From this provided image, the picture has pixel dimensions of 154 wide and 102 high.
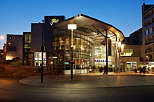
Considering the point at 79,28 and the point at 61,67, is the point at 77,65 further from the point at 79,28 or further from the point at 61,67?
the point at 79,28

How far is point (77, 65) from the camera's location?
3750 cm

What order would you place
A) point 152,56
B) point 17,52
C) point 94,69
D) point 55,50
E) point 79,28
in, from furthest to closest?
point 17,52 → point 152,56 → point 94,69 → point 55,50 → point 79,28

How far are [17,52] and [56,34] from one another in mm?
76217

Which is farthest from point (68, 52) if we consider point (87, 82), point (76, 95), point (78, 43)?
point (76, 95)

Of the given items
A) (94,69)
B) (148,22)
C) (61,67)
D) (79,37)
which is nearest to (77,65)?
(61,67)

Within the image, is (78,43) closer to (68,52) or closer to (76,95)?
(68,52)

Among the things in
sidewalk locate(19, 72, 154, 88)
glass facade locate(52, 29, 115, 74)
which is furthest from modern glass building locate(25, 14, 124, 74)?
sidewalk locate(19, 72, 154, 88)

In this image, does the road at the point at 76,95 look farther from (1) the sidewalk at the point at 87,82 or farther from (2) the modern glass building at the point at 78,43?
(2) the modern glass building at the point at 78,43

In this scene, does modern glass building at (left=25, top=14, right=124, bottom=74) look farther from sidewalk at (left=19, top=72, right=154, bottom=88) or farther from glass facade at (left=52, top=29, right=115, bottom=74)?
sidewalk at (left=19, top=72, right=154, bottom=88)

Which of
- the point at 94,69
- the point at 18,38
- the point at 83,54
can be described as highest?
the point at 18,38

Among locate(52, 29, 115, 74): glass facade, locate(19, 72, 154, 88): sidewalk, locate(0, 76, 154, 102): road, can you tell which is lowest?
locate(19, 72, 154, 88): sidewalk

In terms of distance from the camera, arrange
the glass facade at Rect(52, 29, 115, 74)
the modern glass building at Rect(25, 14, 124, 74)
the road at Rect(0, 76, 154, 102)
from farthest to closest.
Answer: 1. the glass facade at Rect(52, 29, 115, 74)
2. the modern glass building at Rect(25, 14, 124, 74)
3. the road at Rect(0, 76, 154, 102)

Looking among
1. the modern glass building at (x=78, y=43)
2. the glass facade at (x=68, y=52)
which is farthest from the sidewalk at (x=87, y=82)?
the glass facade at (x=68, y=52)

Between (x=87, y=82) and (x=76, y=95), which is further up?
(x=76, y=95)
